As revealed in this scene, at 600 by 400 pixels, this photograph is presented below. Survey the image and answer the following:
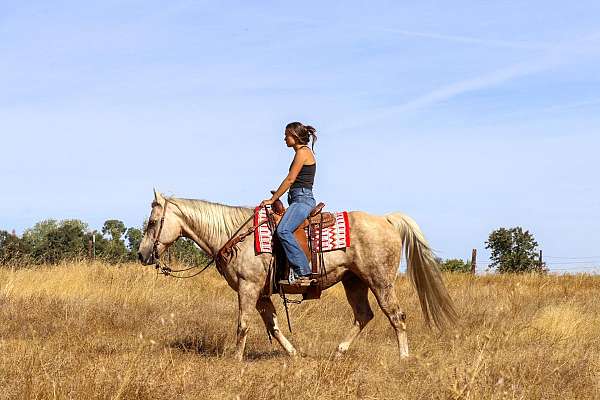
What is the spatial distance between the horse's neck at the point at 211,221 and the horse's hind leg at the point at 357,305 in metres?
1.73

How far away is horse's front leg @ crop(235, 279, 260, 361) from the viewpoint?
9.22 m

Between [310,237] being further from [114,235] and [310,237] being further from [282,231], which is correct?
[114,235]

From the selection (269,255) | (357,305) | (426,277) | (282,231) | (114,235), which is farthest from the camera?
(114,235)

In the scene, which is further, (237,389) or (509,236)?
(509,236)

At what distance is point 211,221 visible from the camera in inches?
384

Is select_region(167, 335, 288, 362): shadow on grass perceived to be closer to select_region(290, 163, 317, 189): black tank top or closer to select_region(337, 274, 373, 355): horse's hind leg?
select_region(337, 274, 373, 355): horse's hind leg

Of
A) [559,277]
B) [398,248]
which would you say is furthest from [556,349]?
[559,277]

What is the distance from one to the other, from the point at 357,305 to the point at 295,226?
1.66 m

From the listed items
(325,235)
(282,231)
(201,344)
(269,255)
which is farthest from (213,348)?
(325,235)

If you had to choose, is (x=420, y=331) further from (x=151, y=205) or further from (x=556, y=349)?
(x=151, y=205)

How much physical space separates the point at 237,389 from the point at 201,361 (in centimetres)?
208

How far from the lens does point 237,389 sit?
6.42 m

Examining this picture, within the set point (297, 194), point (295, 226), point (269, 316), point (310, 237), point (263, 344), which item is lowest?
point (263, 344)

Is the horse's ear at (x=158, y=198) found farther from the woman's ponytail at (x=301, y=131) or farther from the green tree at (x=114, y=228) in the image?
the green tree at (x=114, y=228)
